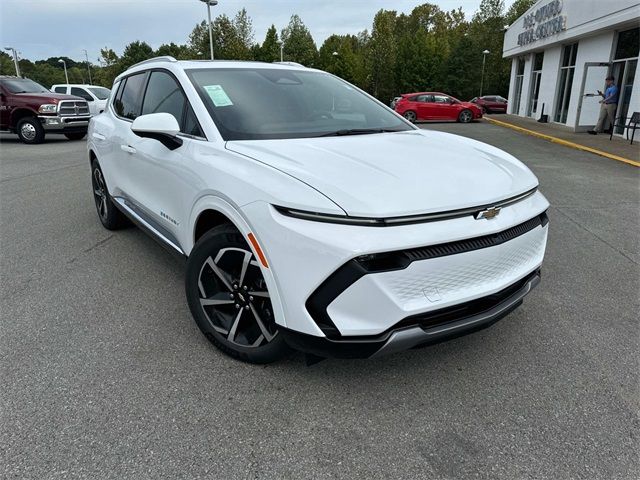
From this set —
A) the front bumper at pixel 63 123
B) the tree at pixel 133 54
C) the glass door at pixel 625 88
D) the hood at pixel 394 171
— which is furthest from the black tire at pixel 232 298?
the tree at pixel 133 54

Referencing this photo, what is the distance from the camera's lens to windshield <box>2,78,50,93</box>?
50.1 ft

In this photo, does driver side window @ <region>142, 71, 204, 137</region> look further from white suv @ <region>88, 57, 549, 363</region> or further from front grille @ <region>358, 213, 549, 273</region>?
front grille @ <region>358, 213, 549, 273</region>

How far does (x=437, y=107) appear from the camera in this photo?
80.7 ft

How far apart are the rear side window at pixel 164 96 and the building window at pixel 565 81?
21274mm

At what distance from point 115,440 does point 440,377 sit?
169 centimetres

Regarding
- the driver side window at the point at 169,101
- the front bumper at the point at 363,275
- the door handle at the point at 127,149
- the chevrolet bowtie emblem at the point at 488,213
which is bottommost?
the front bumper at the point at 363,275

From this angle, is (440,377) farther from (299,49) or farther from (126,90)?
(299,49)

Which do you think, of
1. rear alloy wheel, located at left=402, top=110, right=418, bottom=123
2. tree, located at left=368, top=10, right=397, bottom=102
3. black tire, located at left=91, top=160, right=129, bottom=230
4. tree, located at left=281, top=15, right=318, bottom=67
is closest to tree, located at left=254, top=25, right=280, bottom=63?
tree, located at left=281, top=15, right=318, bottom=67

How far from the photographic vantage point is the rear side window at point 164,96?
11.0 ft

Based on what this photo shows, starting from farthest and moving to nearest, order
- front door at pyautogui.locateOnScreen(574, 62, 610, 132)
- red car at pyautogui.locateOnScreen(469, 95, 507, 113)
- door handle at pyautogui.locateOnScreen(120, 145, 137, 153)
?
red car at pyautogui.locateOnScreen(469, 95, 507, 113)
front door at pyautogui.locateOnScreen(574, 62, 610, 132)
door handle at pyautogui.locateOnScreen(120, 145, 137, 153)

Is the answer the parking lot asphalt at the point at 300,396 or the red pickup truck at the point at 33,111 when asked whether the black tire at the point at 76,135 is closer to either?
the red pickup truck at the point at 33,111

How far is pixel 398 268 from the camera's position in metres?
2.11

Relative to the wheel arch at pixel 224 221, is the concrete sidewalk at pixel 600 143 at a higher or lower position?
lower

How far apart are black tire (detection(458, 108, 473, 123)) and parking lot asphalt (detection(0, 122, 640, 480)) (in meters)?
22.0
